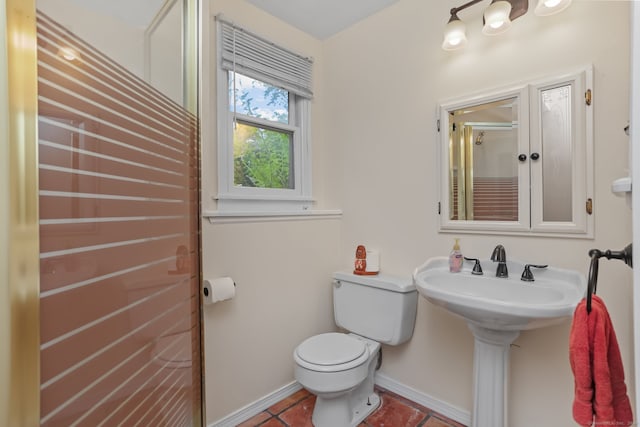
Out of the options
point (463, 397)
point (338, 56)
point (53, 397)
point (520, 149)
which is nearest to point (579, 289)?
point (520, 149)

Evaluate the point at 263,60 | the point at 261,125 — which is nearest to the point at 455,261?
the point at 261,125

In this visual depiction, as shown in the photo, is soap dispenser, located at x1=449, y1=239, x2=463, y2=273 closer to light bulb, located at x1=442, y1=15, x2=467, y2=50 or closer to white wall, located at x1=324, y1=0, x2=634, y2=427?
white wall, located at x1=324, y1=0, x2=634, y2=427

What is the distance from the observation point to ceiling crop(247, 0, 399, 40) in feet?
6.00

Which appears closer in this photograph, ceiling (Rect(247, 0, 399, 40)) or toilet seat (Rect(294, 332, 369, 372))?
toilet seat (Rect(294, 332, 369, 372))

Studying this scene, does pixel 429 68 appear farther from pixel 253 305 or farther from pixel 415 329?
pixel 253 305

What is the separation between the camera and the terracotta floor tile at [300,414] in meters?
1.65

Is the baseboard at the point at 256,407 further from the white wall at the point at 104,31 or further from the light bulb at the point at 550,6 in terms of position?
the light bulb at the point at 550,6

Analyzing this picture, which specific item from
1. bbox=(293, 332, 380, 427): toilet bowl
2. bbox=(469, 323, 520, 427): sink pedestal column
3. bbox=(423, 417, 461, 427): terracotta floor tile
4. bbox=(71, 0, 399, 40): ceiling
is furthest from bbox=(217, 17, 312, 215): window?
bbox=(423, 417, 461, 427): terracotta floor tile

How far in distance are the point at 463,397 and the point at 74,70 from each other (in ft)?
6.61

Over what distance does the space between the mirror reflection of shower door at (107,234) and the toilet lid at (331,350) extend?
681 mm

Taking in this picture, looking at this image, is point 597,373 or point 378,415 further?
point 378,415

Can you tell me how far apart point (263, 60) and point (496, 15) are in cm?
122

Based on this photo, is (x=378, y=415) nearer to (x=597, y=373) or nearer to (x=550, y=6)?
(x=597, y=373)

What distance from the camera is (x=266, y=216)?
1.78m
